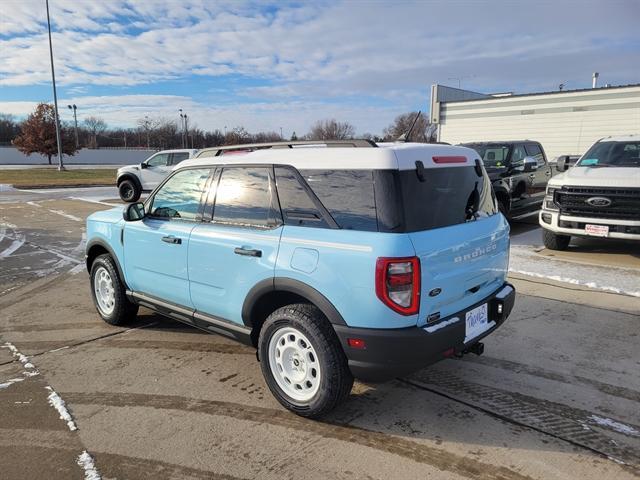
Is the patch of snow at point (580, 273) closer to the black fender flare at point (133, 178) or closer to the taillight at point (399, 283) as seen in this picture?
the taillight at point (399, 283)

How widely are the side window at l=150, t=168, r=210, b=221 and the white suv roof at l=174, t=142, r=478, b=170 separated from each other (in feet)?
1.29

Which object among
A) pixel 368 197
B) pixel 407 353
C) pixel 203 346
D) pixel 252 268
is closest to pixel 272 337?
pixel 252 268

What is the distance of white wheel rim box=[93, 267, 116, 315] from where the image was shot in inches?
199

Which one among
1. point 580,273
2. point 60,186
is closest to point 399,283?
point 580,273

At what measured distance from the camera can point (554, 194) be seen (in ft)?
26.0

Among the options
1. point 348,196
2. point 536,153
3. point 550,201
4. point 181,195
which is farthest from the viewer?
point 536,153

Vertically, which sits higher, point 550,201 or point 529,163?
point 529,163

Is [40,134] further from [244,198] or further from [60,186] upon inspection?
[244,198]

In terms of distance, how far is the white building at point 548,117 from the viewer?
1897 cm

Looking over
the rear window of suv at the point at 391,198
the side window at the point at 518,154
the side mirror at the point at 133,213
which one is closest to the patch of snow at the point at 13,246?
the side mirror at the point at 133,213

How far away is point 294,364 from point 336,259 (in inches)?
34.5

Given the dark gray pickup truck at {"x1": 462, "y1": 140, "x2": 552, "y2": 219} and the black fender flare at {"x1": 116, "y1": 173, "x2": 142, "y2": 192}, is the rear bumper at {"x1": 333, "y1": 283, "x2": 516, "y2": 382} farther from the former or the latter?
the black fender flare at {"x1": 116, "y1": 173, "x2": 142, "y2": 192}

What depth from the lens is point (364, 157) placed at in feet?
9.83

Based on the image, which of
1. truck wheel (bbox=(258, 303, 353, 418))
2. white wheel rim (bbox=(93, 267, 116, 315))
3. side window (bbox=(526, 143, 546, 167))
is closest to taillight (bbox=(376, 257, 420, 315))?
truck wheel (bbox=(258, 303, 353, 418))
